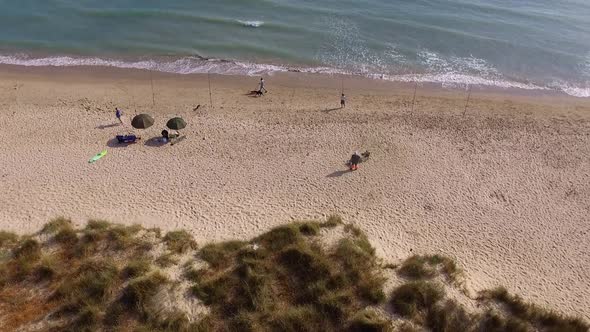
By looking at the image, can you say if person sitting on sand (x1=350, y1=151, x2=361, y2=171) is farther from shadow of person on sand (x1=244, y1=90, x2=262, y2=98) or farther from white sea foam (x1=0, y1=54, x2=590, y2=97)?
white sea foam (x1=0, y1=54, x2=590, y2=97)

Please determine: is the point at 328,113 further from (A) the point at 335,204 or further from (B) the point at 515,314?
(B) the point at 515,314

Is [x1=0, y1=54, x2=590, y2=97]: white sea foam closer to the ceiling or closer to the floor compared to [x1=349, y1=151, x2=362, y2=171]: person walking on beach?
closer to the ceiling

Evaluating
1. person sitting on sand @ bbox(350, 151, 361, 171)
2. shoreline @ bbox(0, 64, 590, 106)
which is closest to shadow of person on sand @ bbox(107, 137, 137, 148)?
shoreline @ bbox(0, 64, 590, 106)

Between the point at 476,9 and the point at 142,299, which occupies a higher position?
the point at 476,9

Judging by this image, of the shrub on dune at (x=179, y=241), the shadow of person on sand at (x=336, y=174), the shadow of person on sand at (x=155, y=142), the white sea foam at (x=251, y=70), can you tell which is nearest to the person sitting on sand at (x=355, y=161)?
the shadow of person on sand at (x=336, y=174)

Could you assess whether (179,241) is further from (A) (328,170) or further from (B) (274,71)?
(B) (274,71)

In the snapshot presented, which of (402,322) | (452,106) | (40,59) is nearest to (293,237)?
(402,322)
